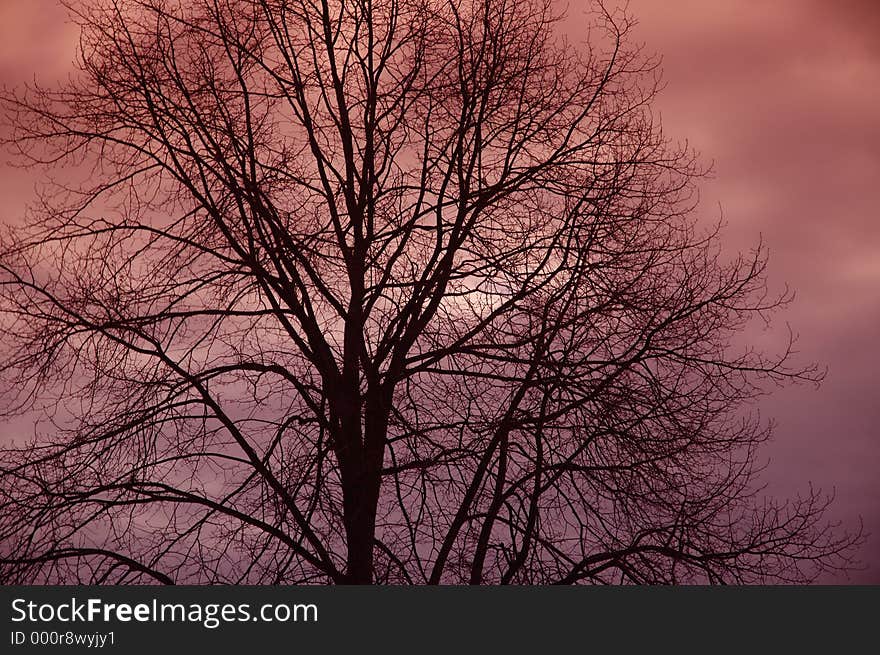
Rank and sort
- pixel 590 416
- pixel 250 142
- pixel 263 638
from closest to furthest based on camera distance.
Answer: pixel 263 638 → pixel 590 416 → pixel 250 142

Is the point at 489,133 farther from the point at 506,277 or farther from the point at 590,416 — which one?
the point at 590,416

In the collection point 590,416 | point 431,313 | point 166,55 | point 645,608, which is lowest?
point 645,608

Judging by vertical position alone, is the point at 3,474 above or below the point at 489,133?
below

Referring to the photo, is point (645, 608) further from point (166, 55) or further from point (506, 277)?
point (166, 55)

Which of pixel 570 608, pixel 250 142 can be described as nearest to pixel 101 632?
pixel 570 608

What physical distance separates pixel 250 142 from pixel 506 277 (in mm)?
2604

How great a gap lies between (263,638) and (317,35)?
18.3 feet

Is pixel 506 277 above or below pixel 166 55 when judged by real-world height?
below

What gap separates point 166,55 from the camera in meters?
9.16

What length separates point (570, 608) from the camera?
22.2ft

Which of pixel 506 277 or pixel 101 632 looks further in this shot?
pixel 506 277

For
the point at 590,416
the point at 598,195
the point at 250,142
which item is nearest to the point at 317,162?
the point at 250,142

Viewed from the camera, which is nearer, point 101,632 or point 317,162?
point 101,632

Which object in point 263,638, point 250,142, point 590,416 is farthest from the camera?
point 250,142
